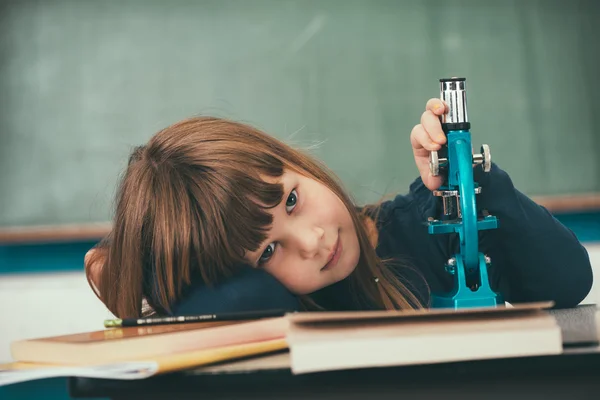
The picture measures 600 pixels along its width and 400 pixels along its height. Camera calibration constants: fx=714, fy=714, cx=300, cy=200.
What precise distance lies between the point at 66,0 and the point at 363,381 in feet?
6.29

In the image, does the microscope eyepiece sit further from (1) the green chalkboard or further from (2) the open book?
(1) the green chalkboard

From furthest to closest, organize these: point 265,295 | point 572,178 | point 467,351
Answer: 1. point 572,178
2. point 265,295
3. point 467,351

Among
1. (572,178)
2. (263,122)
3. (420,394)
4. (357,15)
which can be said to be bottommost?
(420,394)

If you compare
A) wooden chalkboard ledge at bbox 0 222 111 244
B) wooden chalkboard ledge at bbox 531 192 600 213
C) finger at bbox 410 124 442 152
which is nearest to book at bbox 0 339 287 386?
finger at bbox 410 124 442 152

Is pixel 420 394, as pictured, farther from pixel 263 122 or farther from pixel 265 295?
pixel 263 122

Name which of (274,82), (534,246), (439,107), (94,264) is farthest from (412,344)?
(274,82)

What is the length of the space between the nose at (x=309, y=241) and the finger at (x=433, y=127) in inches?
8.3

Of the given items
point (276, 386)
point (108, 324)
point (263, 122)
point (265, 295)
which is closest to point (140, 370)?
point (276, 386)

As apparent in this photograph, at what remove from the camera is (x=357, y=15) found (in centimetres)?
211

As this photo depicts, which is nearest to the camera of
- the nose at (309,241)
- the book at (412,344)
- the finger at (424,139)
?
Result: the book at (412,344)

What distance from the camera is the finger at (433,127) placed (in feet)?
2.73

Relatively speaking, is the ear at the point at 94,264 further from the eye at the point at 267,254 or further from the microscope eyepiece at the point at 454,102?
the microscope eyepiece at the point at 454,102

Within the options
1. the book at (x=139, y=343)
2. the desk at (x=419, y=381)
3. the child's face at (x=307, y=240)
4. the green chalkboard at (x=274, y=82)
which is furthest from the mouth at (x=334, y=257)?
the green chalkboard at (x=274, y=82)

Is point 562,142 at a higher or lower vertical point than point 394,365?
higher
